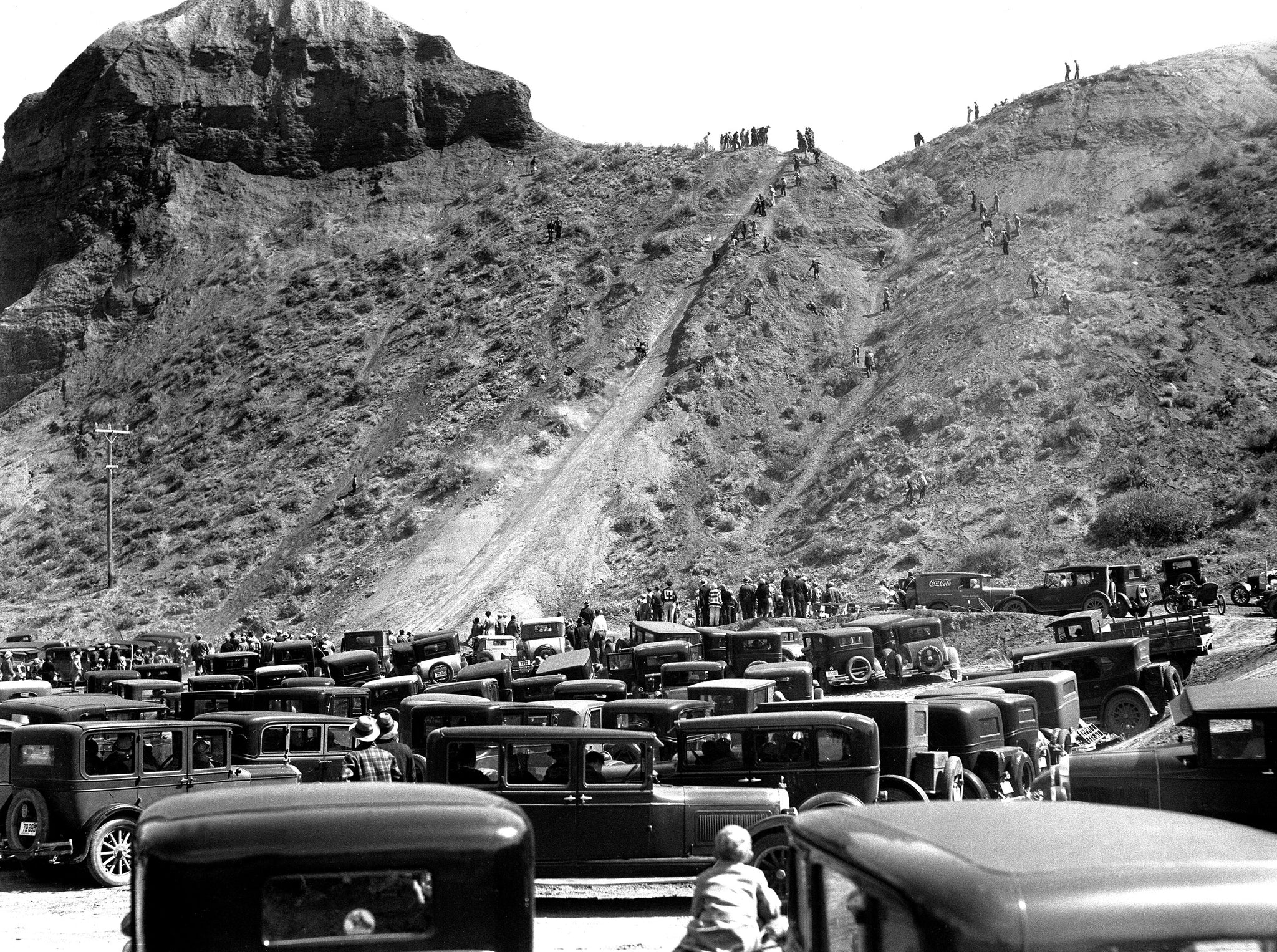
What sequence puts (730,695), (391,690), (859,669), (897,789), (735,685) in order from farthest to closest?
(859,669), (391,690), (735,685), (730,695), (897,789)

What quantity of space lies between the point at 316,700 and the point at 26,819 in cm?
902

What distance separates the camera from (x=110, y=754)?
14523 millimetres

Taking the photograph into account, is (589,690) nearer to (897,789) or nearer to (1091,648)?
(1091,648)

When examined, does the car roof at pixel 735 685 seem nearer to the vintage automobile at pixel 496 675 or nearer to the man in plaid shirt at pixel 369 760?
the man in plaid shirt at pixel 369 760

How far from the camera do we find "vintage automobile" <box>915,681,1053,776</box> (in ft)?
58.0

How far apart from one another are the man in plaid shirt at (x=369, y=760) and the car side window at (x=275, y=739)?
13.3 feet

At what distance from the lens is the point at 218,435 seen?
217 ft

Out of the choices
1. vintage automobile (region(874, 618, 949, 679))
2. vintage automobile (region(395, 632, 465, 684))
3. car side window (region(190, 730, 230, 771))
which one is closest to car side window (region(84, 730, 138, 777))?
car side window (region(190, 730, 230, 771))

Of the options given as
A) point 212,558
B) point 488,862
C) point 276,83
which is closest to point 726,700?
point 488,862

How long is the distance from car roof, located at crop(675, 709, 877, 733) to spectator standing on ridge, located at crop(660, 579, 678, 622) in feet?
84.3

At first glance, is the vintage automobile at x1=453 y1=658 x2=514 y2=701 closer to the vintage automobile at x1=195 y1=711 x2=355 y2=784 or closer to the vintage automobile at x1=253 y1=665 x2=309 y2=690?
the vintage automobile at x1=253 y1=665 x2=309 y2=690

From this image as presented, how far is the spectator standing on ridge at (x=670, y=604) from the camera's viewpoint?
39.1m

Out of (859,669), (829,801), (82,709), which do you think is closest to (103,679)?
(82,709)

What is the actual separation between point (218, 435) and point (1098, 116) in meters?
48.4
